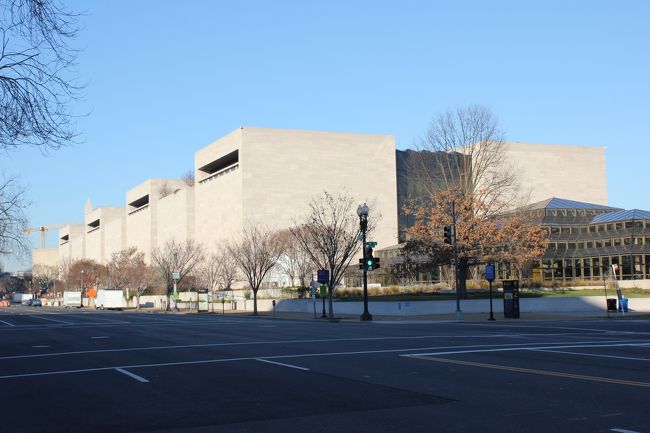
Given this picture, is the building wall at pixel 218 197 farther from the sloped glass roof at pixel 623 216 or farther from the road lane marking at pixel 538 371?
the road lane marking at pixel 538 371

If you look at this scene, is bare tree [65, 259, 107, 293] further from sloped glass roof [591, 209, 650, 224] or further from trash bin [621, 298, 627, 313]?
trash bin [621, 298, 627, 313]

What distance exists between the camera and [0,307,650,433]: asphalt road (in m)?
9.48

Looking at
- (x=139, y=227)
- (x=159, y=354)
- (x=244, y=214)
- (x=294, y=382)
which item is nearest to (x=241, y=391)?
(x=294, y=382)

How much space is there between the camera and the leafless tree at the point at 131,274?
96.7m

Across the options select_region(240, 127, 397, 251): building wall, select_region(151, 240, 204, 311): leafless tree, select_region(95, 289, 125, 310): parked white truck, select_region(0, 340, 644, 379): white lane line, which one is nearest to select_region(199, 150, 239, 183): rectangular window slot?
select_region(240, 127, 397, 251): building wall

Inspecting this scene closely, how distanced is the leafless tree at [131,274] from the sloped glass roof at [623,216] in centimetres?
5468

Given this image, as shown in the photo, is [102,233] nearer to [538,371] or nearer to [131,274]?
[131,274]

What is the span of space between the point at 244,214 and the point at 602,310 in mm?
50465

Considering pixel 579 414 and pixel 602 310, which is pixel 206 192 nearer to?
pixel 602 310

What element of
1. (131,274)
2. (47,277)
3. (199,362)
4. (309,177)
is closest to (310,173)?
(309,177)

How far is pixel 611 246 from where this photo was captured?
211ft

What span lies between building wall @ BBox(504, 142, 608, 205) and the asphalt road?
3380 inches

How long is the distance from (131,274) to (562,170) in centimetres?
6470

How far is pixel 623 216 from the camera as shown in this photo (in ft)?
212
